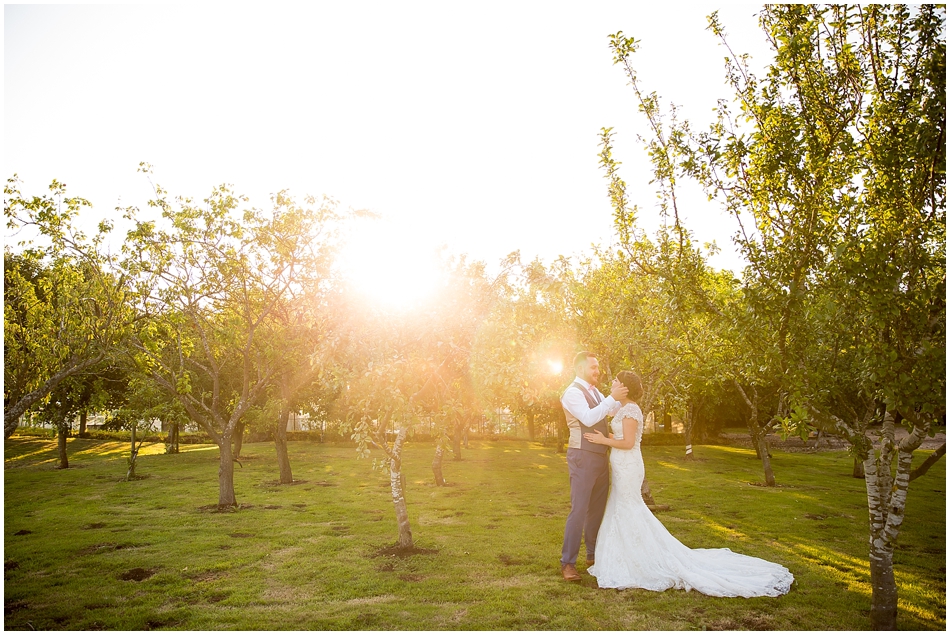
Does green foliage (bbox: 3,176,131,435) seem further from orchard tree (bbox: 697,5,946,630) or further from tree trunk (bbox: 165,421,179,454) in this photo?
tree trunk (bbox: 165,421,179,454)

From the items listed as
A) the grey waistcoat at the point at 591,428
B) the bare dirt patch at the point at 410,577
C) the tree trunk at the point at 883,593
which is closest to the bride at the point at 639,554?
the grey waistcoat at the point at 591,428

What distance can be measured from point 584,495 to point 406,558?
4.06 meters

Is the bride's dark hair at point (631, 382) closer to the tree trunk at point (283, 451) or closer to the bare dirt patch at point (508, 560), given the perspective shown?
the bare dirt patch at point (508, 560)

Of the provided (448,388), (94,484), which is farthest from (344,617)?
(94,484)

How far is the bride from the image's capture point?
8.34 metres

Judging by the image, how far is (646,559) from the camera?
8602 millimetres

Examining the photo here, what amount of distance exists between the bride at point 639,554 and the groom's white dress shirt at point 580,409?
243 millimetres

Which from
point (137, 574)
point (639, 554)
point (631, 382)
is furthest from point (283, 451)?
point (631, 382)

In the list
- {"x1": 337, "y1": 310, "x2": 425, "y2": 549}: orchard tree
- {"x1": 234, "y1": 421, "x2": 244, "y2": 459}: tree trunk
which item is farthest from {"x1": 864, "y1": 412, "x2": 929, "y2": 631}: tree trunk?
{"x1": 234, "y1": 421, "x2": 244, "y2": 459}: tree trunk

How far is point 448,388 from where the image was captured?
11430mm

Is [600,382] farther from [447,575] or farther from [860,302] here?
[860,302]

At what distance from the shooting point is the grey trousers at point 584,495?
9.00m

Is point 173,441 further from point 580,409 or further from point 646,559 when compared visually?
point 646,559

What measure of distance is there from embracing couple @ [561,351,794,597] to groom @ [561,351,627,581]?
2 cm
